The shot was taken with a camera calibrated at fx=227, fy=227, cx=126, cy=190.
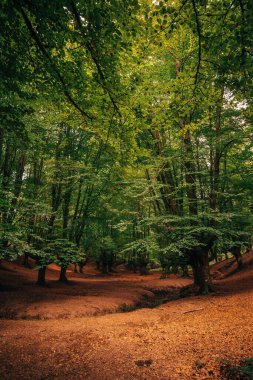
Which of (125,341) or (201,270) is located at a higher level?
(201,270)

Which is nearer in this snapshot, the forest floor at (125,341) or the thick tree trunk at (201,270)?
the forest floor at (125,341)

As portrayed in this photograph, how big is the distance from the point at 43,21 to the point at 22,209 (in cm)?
720

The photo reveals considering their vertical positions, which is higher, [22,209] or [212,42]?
Answer: [212,42]

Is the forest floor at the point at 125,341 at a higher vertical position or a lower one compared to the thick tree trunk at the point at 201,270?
lower

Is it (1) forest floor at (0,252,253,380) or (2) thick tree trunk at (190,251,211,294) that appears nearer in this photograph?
(1) forest floor at (0,252,253,380)

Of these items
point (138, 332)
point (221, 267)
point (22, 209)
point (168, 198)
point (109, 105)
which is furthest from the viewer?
point (221, 267)

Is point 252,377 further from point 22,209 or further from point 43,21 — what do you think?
point 22,209

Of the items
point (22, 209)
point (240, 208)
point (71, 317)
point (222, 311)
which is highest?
point (240, 208)

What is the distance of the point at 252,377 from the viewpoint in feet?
11.4

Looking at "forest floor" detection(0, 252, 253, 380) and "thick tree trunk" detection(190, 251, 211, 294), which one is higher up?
"thick tree trunk" detection(190, 251, 211, 294)

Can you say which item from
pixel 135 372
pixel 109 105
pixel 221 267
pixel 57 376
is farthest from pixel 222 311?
pixel 221 267

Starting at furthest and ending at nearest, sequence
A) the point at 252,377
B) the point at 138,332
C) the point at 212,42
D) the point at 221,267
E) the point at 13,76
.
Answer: the point at 221,267
the point at 138,332
the point at 13,76
the point at 212,42
the point at 252,377

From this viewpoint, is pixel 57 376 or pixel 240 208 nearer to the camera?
pixel 57 376

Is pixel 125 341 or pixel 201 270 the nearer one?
pixel 125 341
